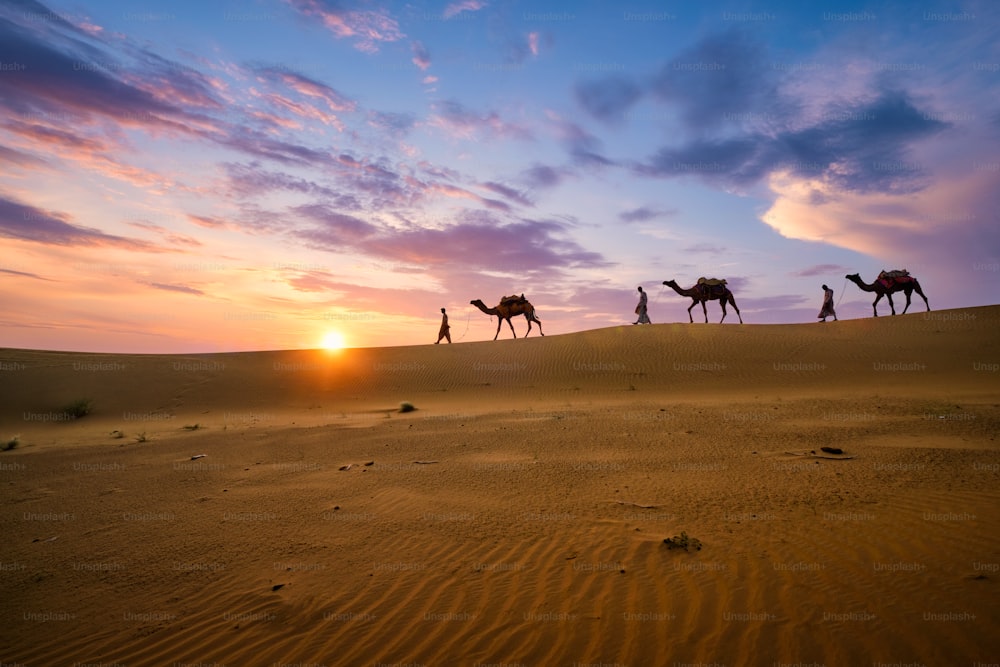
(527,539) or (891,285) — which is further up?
(891,285)

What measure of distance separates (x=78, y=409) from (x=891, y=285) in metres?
38.5

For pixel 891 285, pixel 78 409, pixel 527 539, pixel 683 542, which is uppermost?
pixel 891 285

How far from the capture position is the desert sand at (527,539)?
12.1ft

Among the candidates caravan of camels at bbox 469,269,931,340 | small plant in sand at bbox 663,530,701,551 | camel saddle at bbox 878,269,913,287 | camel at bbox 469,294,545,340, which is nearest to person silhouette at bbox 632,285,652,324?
caravan of camels at bbox 469,269,931,340

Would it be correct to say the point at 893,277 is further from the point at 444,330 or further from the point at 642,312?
the point at 444,330

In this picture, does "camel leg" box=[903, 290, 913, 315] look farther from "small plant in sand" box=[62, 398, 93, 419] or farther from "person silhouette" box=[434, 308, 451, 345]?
"small plant in sand" box=[62, 398, 93, 419]

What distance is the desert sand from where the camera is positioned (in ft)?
12.1

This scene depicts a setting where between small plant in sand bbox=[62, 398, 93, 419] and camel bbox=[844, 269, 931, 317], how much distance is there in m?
36.2

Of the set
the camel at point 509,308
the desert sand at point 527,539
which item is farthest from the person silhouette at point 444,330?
the desert sand at point 527,539

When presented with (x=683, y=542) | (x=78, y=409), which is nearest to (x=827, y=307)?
(x=683, y=542)

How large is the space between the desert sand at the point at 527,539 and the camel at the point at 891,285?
51.8 ft

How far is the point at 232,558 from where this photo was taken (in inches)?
210

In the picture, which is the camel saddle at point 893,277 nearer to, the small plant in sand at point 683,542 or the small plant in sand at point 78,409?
the small plant in sand at point 683,542

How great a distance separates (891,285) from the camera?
1042 inches
